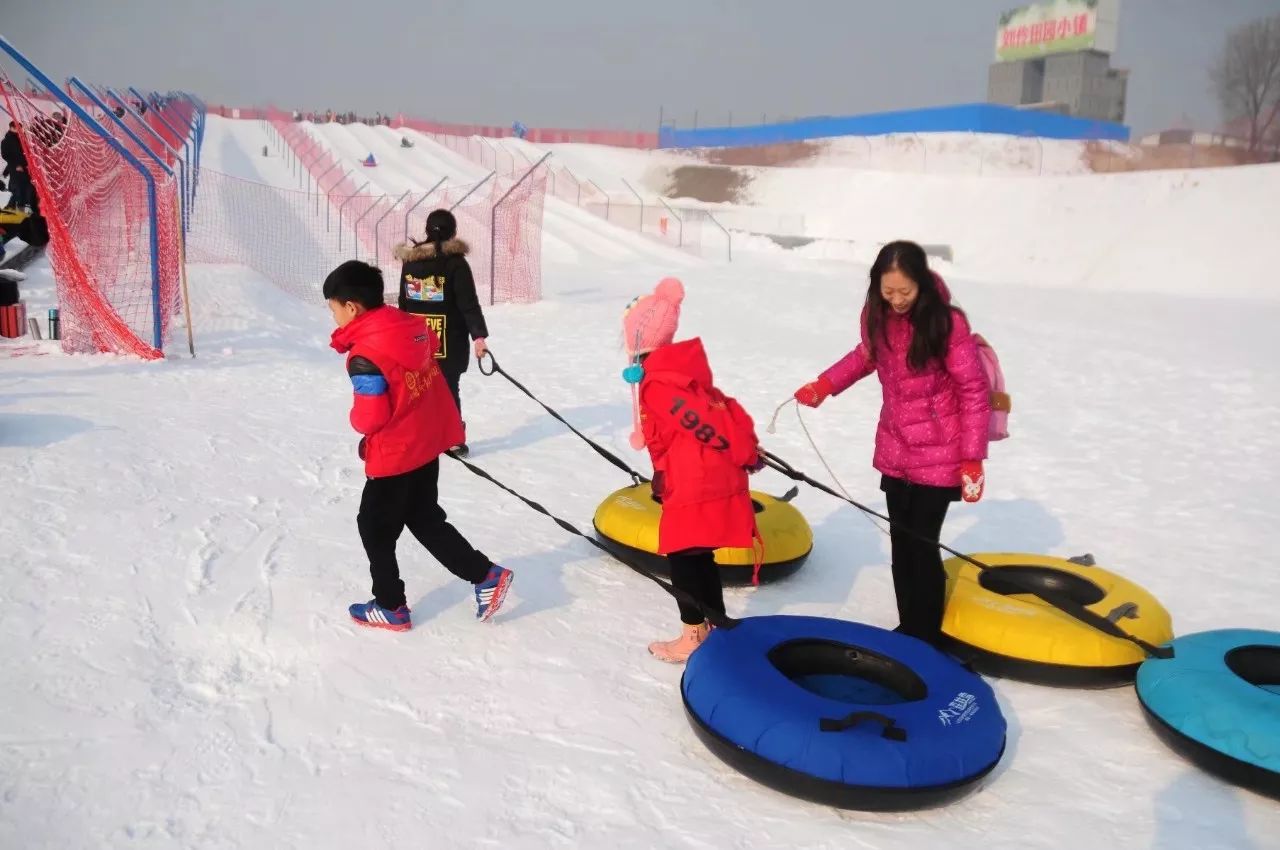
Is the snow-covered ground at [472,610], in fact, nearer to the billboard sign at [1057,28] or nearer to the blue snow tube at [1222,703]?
the blue snow tube at [1222,703]

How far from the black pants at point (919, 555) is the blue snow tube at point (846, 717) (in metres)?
0.37

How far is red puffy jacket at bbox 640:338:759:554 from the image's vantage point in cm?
382

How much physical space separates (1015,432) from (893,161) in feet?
125

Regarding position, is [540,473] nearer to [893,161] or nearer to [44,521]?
[44,521]

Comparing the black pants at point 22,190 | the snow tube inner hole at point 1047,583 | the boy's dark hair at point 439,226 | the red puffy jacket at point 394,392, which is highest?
the black pants at point 22,190

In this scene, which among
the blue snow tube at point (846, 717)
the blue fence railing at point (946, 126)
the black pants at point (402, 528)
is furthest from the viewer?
the blue fence railing at point (946, 126)

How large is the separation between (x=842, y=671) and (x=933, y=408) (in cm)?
108

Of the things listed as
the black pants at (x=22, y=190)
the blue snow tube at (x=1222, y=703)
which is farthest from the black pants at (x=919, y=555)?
the black pants at (x=22, y=190)

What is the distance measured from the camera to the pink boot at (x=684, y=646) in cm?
430

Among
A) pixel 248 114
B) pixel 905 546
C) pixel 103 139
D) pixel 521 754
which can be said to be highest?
pixel 248 114

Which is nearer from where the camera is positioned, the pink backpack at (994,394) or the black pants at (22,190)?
the pink backpack at (994,394)

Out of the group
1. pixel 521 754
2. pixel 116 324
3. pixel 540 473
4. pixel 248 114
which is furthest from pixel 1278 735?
pixel 248 114

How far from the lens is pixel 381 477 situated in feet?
13.7

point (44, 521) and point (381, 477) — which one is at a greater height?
point (381, 477)
